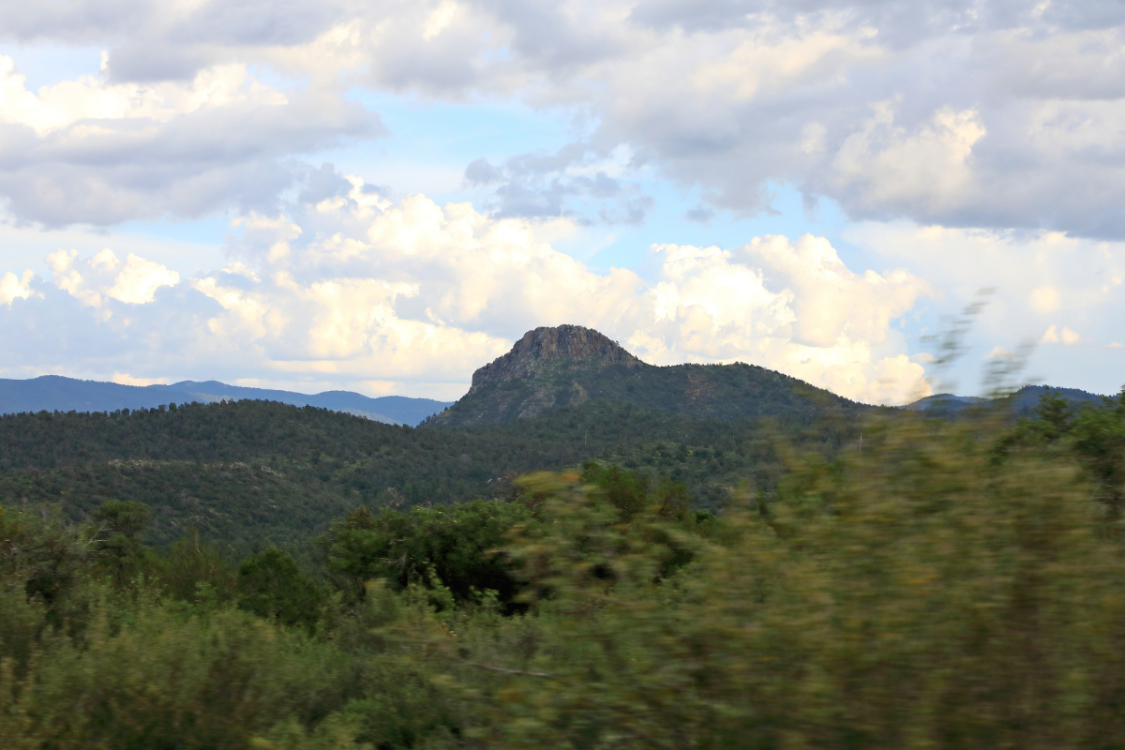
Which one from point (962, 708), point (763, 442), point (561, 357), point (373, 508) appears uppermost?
point (561, 357)

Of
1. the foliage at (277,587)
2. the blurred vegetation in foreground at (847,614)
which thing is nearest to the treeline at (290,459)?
the foliage at (277,587)

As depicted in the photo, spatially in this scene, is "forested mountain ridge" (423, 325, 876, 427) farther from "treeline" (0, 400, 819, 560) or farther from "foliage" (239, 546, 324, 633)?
"foliage" (239, 546, 324, 633)

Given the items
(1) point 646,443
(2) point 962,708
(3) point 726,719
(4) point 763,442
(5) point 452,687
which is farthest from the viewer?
(1) point 646,443

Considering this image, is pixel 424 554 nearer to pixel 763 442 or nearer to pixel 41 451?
pixel 763 442

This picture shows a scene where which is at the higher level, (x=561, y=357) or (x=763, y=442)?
(x=561, y=357)

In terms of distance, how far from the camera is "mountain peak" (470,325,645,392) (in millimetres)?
158625

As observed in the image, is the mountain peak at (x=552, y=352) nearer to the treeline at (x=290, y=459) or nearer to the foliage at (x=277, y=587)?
the treeline at (x=290, y=459)

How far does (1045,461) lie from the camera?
4.41 metres

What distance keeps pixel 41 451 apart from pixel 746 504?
84410mm

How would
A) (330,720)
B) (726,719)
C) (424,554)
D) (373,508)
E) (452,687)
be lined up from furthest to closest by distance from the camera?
1. (373,508)
2. (424,554)
3. (330,720)
4. (452,687)
5. (726,719)

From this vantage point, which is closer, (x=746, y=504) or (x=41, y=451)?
(x=746, y=504)

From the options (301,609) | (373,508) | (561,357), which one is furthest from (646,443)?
(561,357)

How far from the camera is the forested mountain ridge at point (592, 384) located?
12706 centimetres

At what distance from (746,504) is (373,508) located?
7011cm
